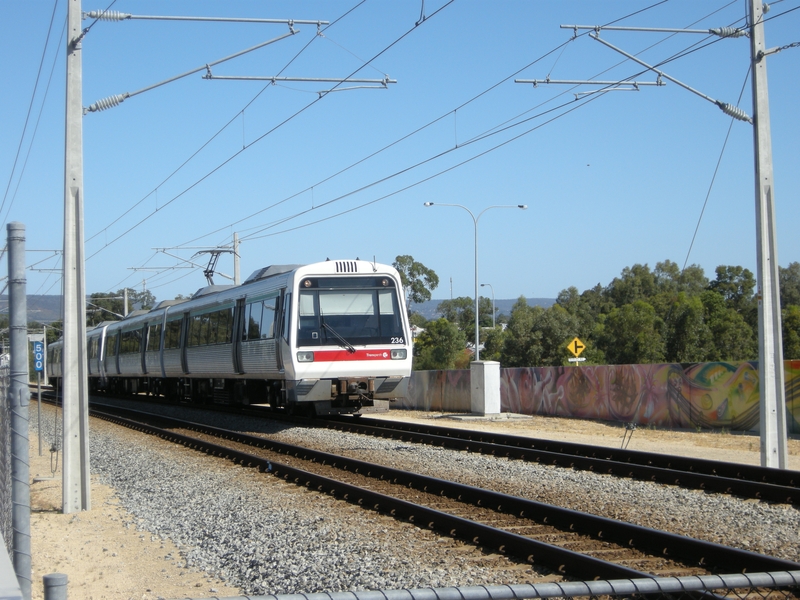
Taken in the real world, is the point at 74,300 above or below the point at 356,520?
above

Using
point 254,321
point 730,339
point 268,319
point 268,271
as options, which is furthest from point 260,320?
point 730,339

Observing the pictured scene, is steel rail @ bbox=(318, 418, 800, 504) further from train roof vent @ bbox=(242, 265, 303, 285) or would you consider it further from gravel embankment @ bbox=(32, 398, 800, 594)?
train roof vent @ bbox=(242, 265, 303, 285)

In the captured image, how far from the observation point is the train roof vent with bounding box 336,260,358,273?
19.2 metres

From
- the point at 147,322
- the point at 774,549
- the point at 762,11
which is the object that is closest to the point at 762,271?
the point at 762,11

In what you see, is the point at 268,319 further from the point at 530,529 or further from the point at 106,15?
the point at 530,529

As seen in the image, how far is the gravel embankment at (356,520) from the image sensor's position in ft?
22.9

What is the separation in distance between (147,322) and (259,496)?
2370 cm

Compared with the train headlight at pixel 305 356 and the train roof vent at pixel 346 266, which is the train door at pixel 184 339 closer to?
the train roof vent at pixel 346 266

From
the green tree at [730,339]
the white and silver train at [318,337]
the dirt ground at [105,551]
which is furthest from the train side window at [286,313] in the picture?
the green tree at [730,339]

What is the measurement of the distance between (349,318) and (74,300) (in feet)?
28.9

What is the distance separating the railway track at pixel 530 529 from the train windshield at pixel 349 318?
212 inches

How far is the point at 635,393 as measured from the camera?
2475 centimetres

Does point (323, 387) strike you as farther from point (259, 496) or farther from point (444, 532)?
point (444, 532)

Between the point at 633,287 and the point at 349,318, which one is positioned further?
the point at 633,287
